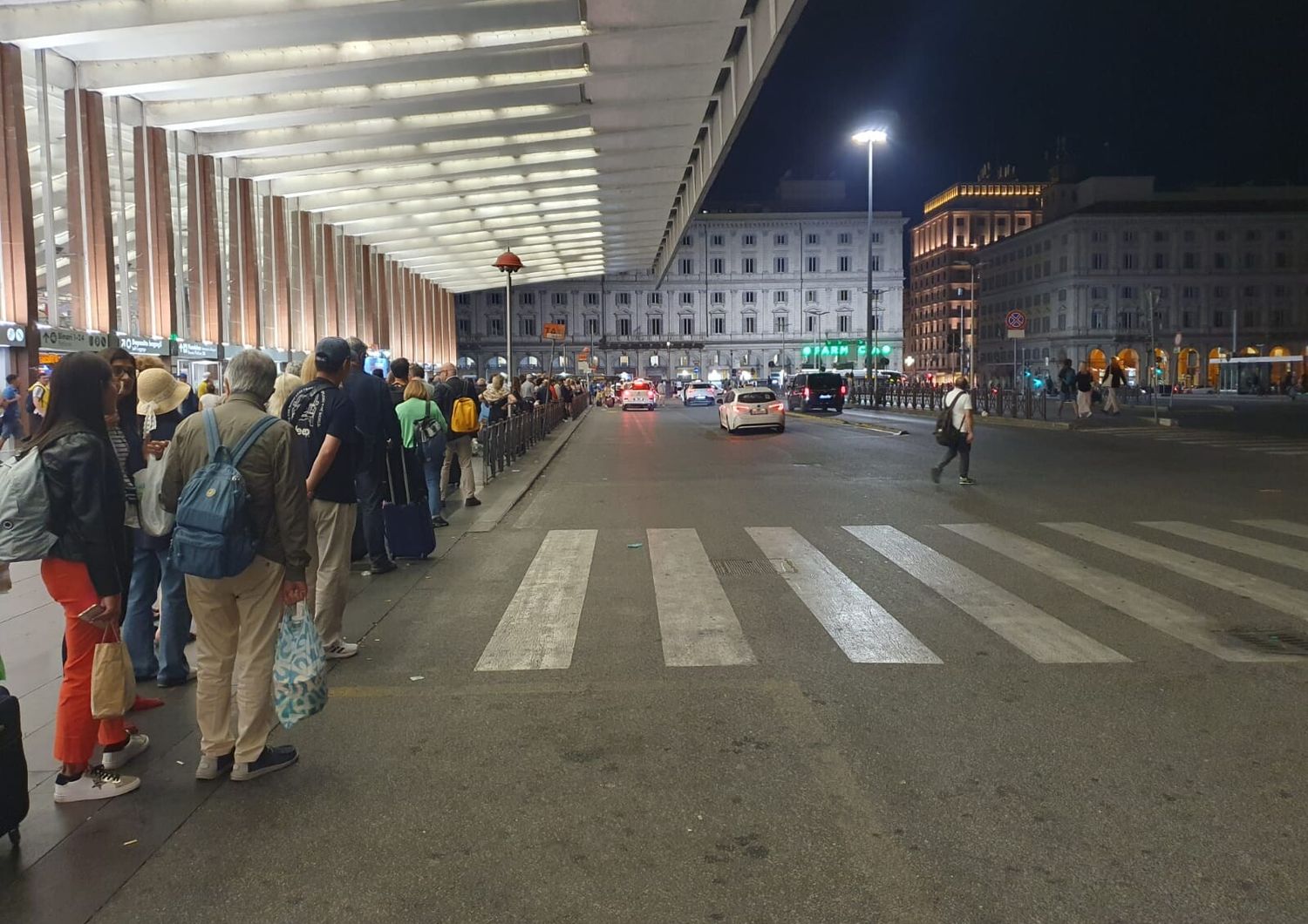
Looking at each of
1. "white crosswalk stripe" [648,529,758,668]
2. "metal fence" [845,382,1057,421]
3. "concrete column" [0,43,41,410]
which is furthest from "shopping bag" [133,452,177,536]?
"metal fence" [845,382,1057,421]

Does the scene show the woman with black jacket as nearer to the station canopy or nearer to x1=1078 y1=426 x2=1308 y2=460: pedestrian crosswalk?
the station canopy

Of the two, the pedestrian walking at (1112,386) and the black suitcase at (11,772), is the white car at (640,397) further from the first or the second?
the black suitcase at (11,772)

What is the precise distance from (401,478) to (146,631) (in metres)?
3.09

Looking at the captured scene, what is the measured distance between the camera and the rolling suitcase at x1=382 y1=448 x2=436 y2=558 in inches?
359

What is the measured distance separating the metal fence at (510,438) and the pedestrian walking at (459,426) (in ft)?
6.42

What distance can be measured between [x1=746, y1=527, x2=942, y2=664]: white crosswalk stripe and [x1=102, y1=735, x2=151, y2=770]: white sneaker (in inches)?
154

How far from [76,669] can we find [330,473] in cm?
202

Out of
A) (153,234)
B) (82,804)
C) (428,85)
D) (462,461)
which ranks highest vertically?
(428,85)

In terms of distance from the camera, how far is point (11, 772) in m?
3.72

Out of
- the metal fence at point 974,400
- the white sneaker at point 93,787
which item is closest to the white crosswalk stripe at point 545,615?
the white sneaker at point 93,787

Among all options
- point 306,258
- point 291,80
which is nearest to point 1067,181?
point 306,258

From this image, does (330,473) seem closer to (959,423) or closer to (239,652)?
(239,652)

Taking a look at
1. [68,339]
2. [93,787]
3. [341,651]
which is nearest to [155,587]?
[341,651]

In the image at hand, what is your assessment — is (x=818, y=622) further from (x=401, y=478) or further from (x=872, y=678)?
(x=401, y=478)
